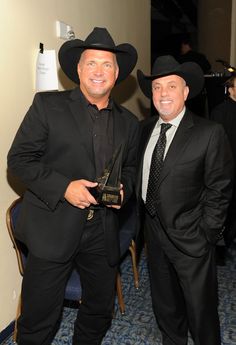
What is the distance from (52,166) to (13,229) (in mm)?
628

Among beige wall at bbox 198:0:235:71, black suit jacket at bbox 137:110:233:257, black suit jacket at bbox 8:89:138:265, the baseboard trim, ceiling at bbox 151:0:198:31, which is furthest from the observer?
ceiling at bbox 151:0:198:31

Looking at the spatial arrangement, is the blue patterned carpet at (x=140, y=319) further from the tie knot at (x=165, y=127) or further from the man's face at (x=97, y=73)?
the man's face at (x=97, y=73)

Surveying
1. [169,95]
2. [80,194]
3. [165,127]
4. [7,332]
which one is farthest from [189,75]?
[7,332]

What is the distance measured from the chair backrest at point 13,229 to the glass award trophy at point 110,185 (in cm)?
76

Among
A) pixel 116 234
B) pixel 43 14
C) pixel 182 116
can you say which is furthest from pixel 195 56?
pixel 116 234

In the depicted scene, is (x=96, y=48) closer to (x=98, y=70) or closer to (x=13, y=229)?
(x=98, y=70)

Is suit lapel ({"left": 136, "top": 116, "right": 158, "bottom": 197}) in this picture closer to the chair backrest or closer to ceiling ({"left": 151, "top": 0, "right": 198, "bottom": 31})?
the chair backrest

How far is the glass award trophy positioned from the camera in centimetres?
177

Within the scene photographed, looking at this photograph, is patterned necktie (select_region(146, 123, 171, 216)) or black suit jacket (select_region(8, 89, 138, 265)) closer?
black suit jacket (select_region(8, 89, 138, 265))

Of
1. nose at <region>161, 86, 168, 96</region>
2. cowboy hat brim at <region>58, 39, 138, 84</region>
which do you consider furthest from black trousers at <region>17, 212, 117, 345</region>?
cowboy hat brim at <region>58, 39, 138, 84</region>

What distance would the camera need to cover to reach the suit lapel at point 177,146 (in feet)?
6.57

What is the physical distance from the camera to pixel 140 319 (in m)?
2.79

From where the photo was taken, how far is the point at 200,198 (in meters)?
2.10

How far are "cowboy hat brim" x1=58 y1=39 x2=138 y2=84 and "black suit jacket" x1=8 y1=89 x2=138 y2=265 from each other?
0.22m
